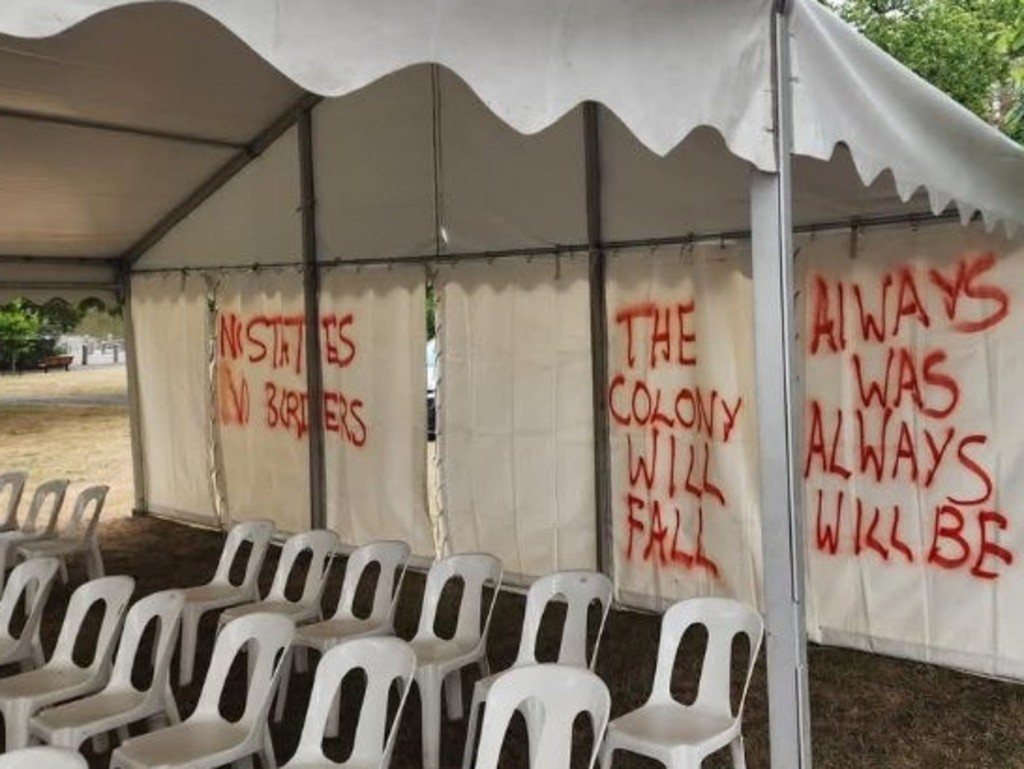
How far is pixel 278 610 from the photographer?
436cm

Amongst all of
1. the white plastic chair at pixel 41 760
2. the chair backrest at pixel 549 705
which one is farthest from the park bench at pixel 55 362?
the chair backrest at pixel 549 705

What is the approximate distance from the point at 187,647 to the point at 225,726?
175cm

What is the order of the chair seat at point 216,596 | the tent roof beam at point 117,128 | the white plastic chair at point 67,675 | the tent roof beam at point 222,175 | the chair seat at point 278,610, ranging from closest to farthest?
the white plastic chair at point 67,675 → the chair seat at point 278,610 → the chair seat at point 216,596 → the tent roof beam at point 117,128 → the tent roof beam at point 222,175

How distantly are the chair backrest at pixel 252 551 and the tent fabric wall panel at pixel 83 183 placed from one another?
3.05 metres

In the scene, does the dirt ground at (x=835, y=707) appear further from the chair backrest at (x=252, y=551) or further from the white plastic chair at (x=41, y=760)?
the white plastic chair at (x=41, y=760)

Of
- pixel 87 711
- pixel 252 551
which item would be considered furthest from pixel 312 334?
pixel 87 711

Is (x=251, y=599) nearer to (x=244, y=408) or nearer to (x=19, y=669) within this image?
(x=19, y=669)

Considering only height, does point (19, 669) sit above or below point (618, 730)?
below

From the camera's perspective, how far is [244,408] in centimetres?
807

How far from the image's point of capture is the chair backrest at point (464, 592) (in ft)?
13.0

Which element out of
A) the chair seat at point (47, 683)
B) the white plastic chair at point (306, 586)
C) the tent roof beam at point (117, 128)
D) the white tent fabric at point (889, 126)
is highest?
the tent roof beam at point (117, 128)

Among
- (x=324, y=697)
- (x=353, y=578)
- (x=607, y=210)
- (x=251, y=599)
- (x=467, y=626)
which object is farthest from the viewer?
(x=607, y=210)

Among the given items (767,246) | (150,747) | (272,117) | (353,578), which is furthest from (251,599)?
(272,117)

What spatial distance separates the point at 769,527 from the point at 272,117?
217 inches
